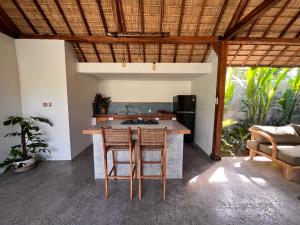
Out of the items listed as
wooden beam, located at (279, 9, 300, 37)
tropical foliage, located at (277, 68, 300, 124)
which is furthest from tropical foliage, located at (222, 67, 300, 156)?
wooden beam, located at (279, 9, 300, 37)

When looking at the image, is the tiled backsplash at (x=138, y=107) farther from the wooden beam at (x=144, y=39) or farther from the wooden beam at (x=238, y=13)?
the wooden beam at (x=238, y=13)

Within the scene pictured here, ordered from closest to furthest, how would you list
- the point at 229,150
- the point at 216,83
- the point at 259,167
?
the point at 259,167 → the point at 216,83 → the point at 229,150

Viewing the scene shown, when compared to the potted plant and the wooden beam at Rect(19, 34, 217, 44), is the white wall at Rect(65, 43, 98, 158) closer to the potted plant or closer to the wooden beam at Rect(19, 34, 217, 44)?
the wooden beam at Rect(19, 34, 217, 44)

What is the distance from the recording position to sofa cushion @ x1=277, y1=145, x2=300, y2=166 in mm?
2779

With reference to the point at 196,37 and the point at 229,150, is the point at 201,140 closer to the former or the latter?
the point at 229,150

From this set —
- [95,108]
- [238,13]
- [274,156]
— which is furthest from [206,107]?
[95,108]

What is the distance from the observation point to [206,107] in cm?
414

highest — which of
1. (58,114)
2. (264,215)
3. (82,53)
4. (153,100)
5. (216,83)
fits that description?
(82,53)

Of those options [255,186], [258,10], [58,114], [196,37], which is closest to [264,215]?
[255,186]

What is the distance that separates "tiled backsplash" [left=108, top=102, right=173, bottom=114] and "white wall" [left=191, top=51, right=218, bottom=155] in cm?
127

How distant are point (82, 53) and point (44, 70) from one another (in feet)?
3.49

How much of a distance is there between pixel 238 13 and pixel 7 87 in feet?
16.4

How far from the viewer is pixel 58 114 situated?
3492 mm

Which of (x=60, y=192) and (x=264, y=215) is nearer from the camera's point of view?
(x=264, y=215)
